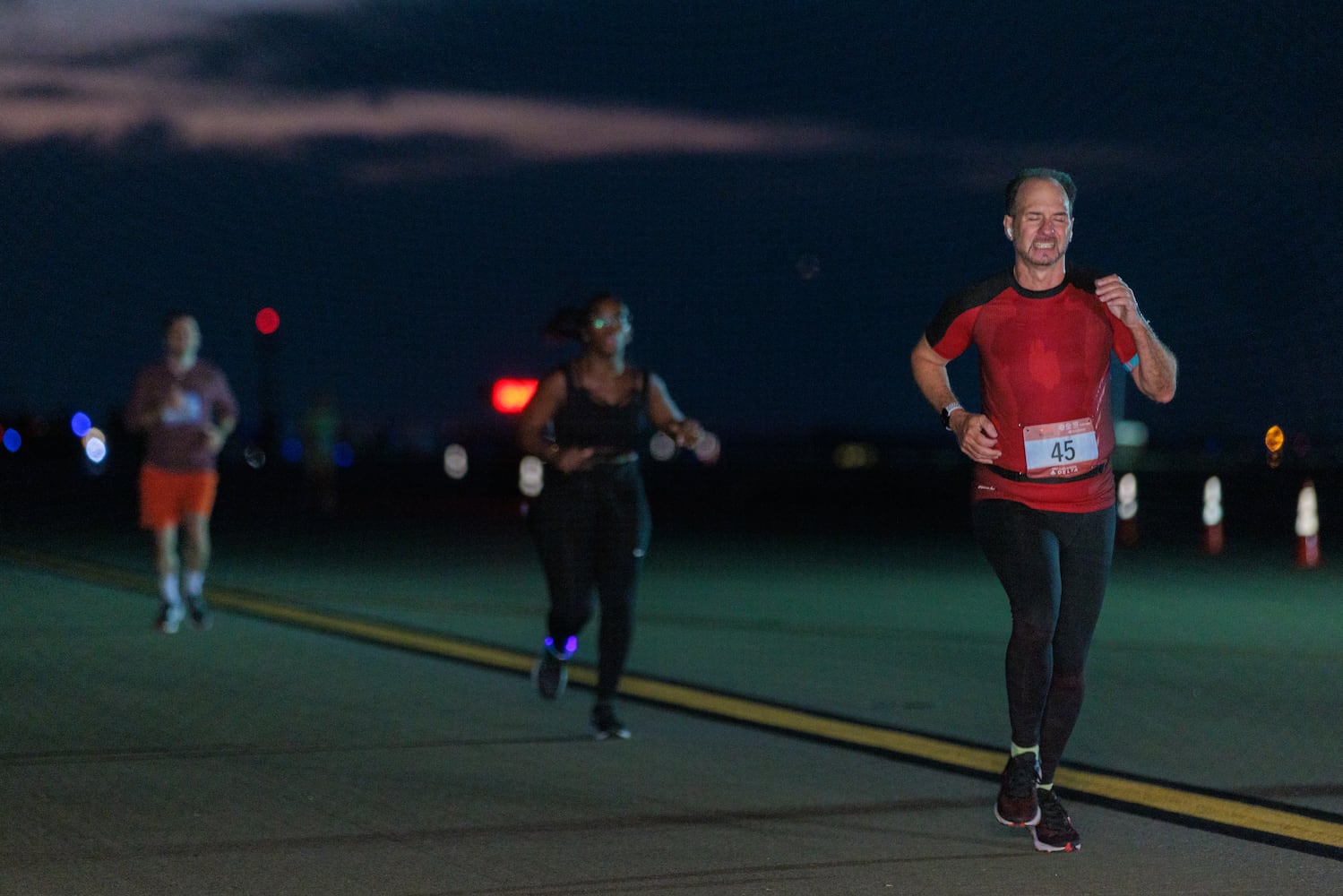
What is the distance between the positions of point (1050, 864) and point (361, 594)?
9148mm

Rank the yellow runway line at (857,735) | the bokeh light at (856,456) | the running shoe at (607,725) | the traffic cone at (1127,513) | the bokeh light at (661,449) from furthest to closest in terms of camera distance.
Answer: the bokeh light at (661,449) → the bokeh light at (856,456) → the traffic cone at (1127,513) → the running shoe at (607,725) → the yellow runway line at (857,735)

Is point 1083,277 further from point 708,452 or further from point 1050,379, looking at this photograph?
point 708,452

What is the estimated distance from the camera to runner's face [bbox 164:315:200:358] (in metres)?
11.6

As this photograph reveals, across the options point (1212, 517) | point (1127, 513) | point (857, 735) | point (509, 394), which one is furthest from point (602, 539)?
point (509, 394)

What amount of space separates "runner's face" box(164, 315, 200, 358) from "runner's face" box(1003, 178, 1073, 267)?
705 centimetres

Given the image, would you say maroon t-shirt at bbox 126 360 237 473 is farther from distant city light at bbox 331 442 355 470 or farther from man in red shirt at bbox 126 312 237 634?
distant city light at bbox 331 442 355 470

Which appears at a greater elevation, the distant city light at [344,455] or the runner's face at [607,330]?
the runner's face at [607,330]

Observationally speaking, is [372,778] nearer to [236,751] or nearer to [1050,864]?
[236,751]

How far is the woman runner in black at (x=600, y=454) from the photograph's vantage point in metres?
7.93

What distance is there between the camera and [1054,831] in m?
5.57

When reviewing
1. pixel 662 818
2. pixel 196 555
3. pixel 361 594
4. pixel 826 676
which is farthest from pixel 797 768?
pixel 361 594

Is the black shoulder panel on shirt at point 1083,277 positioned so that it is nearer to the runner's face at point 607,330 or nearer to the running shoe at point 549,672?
the runner's face at point 607,330

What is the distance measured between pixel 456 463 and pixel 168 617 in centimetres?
4290

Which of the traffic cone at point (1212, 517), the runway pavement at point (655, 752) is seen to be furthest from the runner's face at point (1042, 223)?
the traffic cone at point (1212, 517)
